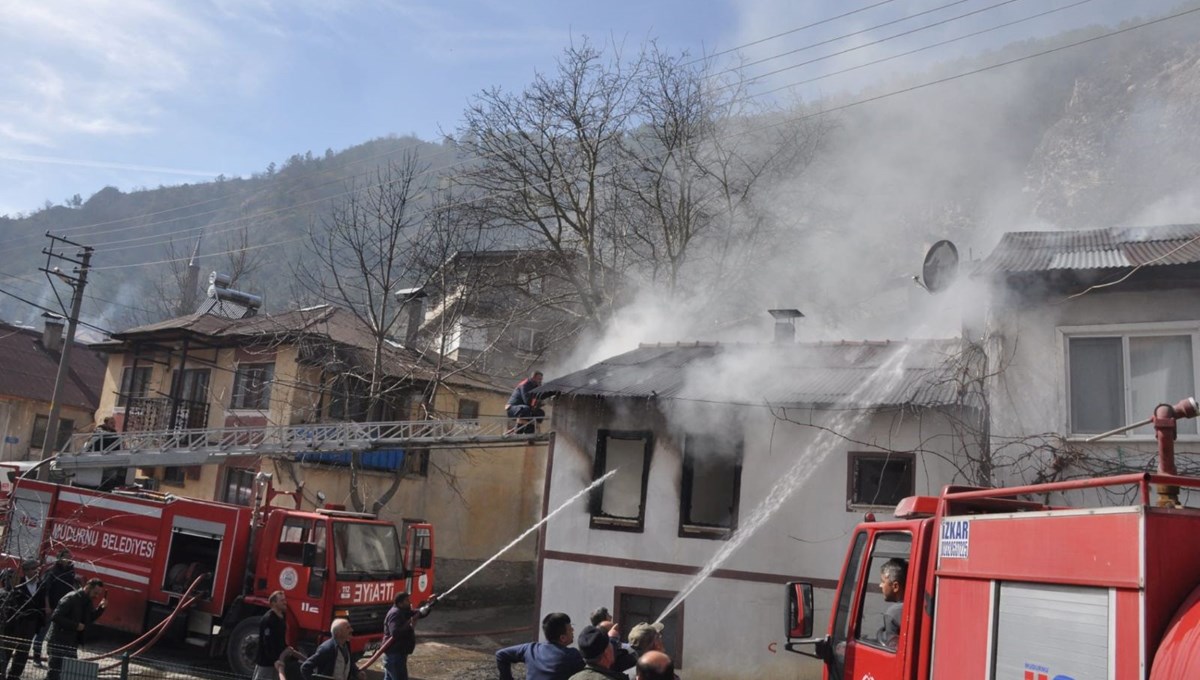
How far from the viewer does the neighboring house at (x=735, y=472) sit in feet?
39.7

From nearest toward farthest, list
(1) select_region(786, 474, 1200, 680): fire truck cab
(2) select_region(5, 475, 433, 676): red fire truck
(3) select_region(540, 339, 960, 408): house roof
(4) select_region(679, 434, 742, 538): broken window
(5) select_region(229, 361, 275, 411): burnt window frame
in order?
1. (1) select_region(786, 474, 1200, 680): fire truck cab
2. (3) select_region(540, 339, 960, 408): house roof
3. (2) select_region(5, 475, 433, 676): red fire truck
4. (4) select_region(679, 434, 742, 538): broken window
5. (5) select_region(229, 361, 275, 411): burnt window frame

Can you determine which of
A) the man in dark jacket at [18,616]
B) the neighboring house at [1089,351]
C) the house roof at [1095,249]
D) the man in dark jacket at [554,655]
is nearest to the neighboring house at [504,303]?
the man in dark jacket at [18,616]

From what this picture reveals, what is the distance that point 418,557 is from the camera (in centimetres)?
1414

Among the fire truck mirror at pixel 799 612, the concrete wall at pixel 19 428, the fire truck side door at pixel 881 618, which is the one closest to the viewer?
the fire truck side door at pixel 881 618

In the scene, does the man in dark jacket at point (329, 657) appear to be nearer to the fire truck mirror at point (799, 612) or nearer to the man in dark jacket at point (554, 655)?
the man in dark jacket at point (554, 655)

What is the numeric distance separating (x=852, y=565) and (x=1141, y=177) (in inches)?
2656

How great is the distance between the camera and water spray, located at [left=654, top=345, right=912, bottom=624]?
40.6 feet

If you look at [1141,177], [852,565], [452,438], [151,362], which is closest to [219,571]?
[452,438]

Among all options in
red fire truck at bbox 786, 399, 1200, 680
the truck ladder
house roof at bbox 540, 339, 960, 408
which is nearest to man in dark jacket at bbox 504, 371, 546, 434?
the truck ladder

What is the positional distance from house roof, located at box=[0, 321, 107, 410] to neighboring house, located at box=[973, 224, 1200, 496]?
116 feet

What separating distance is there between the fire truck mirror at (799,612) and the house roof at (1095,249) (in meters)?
6.37

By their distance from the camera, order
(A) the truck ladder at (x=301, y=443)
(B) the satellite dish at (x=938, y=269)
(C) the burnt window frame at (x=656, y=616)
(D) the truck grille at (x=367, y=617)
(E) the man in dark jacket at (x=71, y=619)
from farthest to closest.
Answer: (A) the truck ladder at (x=301, y=443) < (B) the satellite dish at (x=938, y=269) < (C) the burnt window frame at (x=656, y=616) < (D) the truck grille at (x=367, y=617) < (E) the man in dark jacket at (x=71, y=619)

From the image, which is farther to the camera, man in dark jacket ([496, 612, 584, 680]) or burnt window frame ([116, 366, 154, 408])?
burnt window frame ([116, 366, 154, 408])

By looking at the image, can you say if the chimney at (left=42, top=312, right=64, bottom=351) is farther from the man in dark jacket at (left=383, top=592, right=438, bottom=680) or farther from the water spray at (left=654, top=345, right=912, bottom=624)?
the water spray at (left=654, top=345, right=912, bottom=624)
